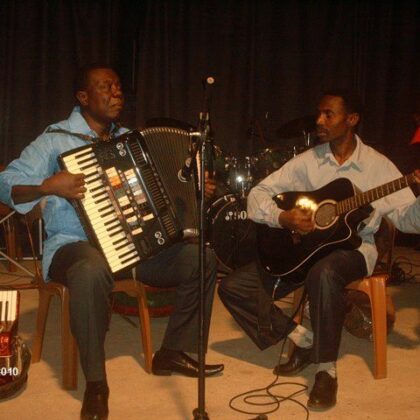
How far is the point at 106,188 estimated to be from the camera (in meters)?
2.65

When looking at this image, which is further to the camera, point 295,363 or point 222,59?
point 222,59

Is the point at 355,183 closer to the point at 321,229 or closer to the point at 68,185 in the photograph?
the point at 321,229

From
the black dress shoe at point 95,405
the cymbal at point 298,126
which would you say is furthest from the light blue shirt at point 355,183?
the cymbal at point 298,126

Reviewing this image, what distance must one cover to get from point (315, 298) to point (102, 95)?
1327 millimetres

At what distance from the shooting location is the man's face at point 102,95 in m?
3.02

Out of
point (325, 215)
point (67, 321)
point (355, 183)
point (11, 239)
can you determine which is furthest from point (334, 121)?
point (11, 239)

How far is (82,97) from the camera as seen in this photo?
307 centimetres

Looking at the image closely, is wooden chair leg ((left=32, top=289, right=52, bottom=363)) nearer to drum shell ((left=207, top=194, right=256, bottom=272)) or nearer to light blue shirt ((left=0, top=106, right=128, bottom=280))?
light blue shirt ((left=0, top=106, right=128, bottom=280))

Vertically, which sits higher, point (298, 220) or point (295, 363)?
point (298, 220)

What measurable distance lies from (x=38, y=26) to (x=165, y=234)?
3.75 metres

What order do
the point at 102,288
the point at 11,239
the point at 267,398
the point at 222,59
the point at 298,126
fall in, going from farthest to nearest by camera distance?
the point at 222,59, the point at 11,239, the point at 298,126, the point at 267,398, the point at 102,288

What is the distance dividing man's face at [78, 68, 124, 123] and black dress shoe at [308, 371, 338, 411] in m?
1.50

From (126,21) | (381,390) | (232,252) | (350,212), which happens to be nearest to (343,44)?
(126,21)

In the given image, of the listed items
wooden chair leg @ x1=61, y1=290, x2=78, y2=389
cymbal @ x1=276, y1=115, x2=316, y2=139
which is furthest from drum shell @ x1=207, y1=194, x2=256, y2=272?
wooden chair leg @ x1=61, y1=290, x2=78, y2=389
